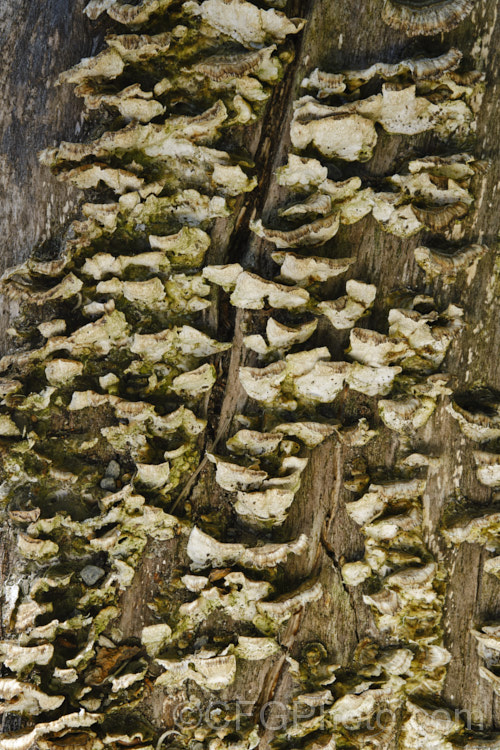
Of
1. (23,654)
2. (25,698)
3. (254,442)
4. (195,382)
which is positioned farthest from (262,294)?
(25,698)

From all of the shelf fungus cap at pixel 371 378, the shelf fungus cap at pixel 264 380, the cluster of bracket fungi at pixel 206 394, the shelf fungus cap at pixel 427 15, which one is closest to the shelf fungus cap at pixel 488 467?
the cluster of bracket fungi at pixel 206 394

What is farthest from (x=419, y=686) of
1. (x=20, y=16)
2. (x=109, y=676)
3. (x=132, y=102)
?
(x=20, y=16)

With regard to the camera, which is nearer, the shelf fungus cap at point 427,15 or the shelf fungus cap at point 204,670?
the shelf fungus cap at point 427,15

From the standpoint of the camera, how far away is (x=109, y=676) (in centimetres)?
218

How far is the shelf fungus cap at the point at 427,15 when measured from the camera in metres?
1.82

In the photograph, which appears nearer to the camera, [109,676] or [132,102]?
[132,102]

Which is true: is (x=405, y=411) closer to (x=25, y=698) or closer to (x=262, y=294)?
(x=262, y=294)

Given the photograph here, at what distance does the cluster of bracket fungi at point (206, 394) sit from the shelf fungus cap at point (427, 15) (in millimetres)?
159

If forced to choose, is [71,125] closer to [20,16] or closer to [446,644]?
Answer: [20,16]

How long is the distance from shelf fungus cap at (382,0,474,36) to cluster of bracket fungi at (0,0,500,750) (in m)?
0.16

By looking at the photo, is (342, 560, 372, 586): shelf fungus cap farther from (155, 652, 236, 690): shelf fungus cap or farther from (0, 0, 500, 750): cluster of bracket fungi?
(155, 652, 236, 690): shelf fungus cap

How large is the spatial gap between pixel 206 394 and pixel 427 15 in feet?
5.07

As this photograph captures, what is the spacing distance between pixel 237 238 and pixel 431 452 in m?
1.14

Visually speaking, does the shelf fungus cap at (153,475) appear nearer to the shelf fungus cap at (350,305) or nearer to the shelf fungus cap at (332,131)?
the shelf fungus cap at (350,305)
